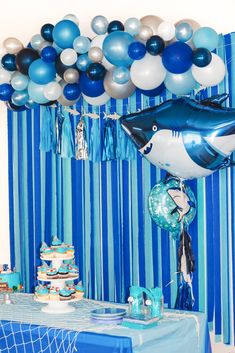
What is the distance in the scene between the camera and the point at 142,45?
9.73 feet

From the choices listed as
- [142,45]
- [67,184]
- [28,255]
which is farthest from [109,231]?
[142,45]

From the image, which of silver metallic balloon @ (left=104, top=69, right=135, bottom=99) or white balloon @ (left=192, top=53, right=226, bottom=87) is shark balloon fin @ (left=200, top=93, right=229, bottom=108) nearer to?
white balloon @ (left=192, top=53, right=226, bottom=87)

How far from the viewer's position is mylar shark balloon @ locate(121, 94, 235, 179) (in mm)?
2874

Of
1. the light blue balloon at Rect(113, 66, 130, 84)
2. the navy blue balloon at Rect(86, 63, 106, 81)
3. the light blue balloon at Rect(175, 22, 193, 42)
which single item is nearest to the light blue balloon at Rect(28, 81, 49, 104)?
the navy blue balloon at Rect(86, 63, 106, 81)

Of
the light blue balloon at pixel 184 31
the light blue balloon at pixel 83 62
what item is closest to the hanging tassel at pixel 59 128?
the light blue balloon at pixel 83 62

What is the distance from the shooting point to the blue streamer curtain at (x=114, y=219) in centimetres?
324

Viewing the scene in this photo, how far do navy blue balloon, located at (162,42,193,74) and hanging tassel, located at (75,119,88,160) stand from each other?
82cm

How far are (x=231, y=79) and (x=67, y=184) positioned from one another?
118cm

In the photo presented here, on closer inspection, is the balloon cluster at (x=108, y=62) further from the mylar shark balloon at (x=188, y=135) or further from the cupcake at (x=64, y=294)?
the cupcake at (x=64, y=294)

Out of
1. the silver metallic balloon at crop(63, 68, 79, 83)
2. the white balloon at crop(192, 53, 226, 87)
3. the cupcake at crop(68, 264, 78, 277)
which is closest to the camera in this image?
the white balloon at crop(192, 53, 226, 87)

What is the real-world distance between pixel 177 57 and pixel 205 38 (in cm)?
18

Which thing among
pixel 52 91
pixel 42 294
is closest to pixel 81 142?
pixel 52 91

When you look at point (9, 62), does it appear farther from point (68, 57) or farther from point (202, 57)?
point (202, 57)

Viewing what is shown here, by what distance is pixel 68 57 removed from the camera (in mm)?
3168
